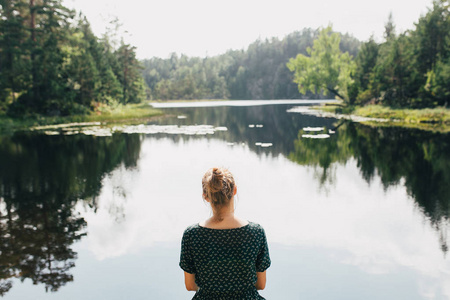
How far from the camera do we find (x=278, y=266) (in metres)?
7.06

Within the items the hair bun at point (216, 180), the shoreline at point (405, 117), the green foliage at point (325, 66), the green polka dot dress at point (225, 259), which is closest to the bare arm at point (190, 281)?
the green polka dot dress at point (225, 259)

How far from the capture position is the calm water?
6.50m

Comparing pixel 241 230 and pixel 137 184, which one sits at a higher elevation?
pixel 241 230

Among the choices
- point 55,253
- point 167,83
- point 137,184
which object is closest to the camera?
point 55,253

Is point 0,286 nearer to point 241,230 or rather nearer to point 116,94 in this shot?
point 241,230

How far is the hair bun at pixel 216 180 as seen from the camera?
2.92 m

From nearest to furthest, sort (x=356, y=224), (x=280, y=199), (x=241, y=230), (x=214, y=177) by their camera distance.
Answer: (x=214, y=177) < (x=241, y=230) < (x=356, y=224) < (x=280, y=199)

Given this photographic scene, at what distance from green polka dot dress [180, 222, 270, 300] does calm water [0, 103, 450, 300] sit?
10.1ft

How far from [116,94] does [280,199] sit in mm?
51877

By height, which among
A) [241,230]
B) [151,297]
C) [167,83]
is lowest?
[151,297]

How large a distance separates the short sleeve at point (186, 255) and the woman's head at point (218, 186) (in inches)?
15.1

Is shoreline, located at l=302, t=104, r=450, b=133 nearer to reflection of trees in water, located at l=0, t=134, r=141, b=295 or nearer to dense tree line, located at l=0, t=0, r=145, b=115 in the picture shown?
reflection of trees in water, located at l=0, t=134, r=141, b=295

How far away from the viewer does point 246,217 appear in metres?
9.78

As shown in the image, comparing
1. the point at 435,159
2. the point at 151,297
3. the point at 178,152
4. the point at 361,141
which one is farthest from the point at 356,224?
the point at 361,141
